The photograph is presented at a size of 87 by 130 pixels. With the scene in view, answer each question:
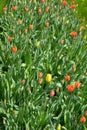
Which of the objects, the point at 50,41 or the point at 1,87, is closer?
the point at 1,87

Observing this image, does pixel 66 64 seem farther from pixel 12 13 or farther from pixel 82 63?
pixel 12 13

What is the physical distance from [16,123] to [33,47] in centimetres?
186

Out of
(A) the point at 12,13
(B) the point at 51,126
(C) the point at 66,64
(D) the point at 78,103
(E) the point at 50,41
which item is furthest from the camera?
(A) the point at 12,13

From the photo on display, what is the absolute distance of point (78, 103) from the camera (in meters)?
4.57

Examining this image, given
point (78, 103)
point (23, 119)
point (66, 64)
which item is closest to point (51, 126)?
point (23, 119)

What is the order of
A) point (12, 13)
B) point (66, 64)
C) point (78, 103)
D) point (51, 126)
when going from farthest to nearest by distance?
point (12, 13) < point (66, 64) < point (78, 103) < point (51, 126)

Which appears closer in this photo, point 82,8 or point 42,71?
point 42,71

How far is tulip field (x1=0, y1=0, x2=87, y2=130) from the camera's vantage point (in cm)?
421

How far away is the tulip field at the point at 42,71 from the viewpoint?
4215mm

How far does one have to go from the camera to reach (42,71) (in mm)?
5305

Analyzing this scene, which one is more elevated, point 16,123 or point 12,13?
point 12,13

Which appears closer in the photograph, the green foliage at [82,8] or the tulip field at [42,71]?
the tulip field at [42,71]

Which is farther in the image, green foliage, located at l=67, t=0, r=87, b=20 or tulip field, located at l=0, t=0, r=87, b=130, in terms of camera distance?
green foliage, located at l=67, t=0, r=87, b=20

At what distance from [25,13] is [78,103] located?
284 centimetres
